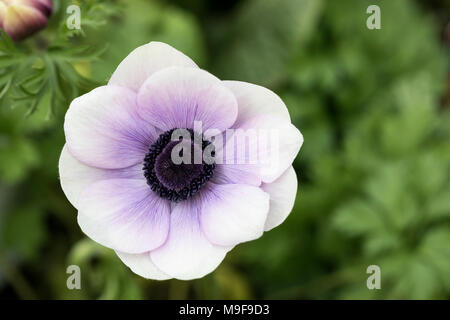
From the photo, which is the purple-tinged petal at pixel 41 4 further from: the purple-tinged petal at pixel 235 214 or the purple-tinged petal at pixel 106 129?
the purple-tinged petal at pixel 235 214

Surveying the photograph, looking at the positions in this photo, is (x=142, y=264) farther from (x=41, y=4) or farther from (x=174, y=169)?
(x=41, y=4)

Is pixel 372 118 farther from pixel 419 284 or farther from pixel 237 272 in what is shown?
pixel 237 272

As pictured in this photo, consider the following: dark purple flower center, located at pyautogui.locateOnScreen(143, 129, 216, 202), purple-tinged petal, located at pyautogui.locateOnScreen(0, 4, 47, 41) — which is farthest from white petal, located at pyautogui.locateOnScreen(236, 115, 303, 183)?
purple-tinged petal, located at pyautogui.locateOnScreen(0, 4, 47, 41)

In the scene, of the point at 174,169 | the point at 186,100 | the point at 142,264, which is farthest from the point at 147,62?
the point at 142,264

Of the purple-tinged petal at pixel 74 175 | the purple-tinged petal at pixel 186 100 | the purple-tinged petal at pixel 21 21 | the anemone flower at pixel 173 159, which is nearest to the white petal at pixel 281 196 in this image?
the anemone flower at pixel 173 159

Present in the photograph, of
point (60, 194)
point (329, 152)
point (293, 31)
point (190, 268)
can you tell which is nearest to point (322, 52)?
point (293, 31)

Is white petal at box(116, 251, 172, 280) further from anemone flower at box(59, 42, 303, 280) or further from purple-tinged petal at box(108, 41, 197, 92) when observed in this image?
purple-tinged petal at box(108, 41, 197, 92)
